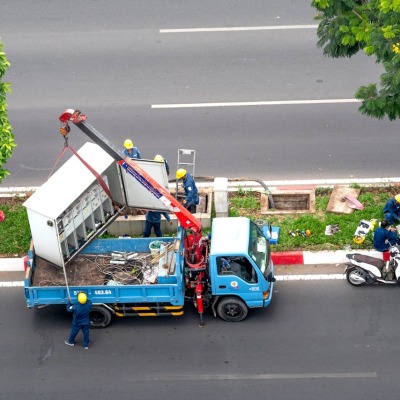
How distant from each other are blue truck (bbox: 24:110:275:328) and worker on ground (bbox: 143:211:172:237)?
40.0 inches

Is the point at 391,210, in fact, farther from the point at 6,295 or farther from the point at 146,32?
the point at 146,32

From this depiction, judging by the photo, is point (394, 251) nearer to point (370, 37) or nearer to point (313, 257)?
point (313, 257)

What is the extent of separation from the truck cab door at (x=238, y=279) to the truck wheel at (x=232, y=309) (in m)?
0.14

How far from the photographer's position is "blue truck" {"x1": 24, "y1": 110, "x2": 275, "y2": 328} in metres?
16.4

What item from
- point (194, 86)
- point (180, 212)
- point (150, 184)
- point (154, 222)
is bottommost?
point (154, 222)

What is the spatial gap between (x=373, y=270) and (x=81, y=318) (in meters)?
5.91

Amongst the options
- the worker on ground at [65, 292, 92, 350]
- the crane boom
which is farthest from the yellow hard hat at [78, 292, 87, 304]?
the crane boom

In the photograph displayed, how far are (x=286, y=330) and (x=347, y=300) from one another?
1.51 meters

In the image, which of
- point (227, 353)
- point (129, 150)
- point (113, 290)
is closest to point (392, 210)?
point (227, 353)

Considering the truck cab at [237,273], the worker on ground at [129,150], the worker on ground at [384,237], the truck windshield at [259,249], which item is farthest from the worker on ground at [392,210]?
the worker on ground at [129,150]

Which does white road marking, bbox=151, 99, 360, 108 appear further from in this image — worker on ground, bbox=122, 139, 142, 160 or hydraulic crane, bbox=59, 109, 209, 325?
hydraulic crane, bbox=59, 109, 209, 325

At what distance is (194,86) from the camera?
76.2 feet

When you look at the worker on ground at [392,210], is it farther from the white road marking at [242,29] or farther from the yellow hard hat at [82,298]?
the white road marking at [242,29]

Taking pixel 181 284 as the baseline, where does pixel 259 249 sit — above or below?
above
